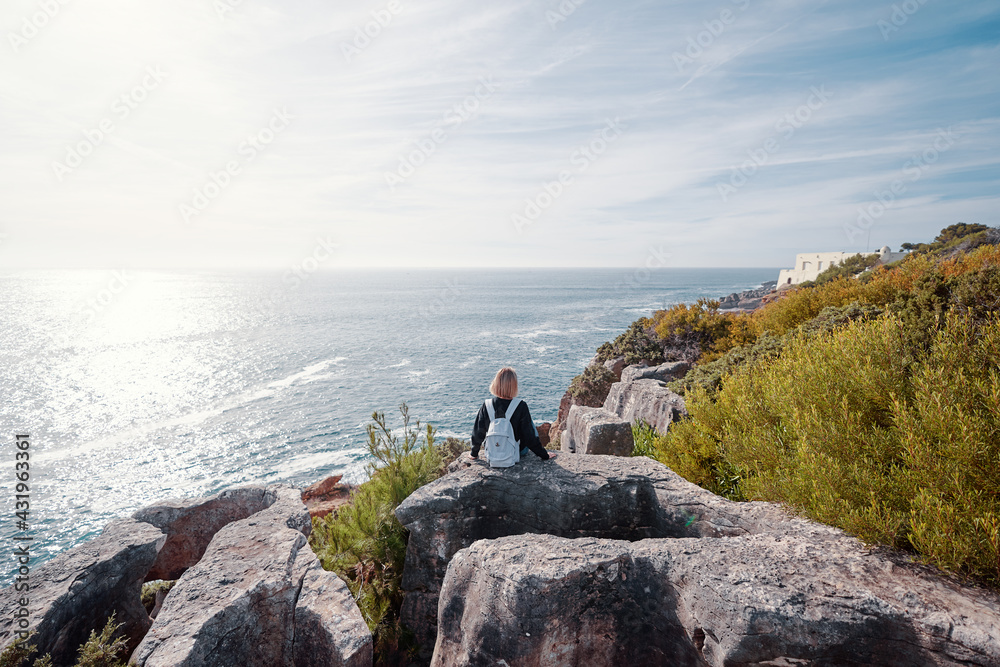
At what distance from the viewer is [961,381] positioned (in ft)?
14.6

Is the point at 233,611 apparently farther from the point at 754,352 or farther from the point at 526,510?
the point at 754,352

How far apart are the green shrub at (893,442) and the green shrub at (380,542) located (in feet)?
17.6

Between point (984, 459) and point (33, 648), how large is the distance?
10083mm

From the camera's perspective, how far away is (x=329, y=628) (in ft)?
17.6

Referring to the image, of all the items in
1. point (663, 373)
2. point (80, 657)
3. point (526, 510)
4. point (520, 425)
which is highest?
point (520, 425)

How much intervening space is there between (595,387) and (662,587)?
15499 mm

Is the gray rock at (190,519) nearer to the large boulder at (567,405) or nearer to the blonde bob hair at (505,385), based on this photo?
the blonde bob hair at (505,385)

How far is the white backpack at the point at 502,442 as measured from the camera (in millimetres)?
6719

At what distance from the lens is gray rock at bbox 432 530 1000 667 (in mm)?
3752

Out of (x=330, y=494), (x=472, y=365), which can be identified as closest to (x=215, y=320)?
(x=472, y=365)

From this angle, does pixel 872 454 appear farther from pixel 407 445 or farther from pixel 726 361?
pixel 726 361

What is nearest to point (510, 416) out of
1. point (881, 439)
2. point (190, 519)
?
point (881, 439)

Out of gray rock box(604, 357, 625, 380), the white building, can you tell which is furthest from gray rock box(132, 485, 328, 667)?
the white building

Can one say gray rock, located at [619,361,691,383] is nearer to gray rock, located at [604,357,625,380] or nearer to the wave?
gray rock, located at [604,357,625,380]
